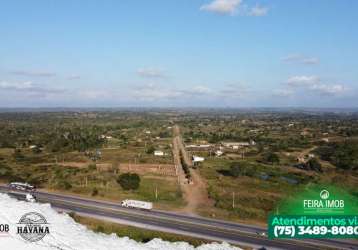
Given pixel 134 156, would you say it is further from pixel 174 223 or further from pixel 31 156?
pixel 174 223

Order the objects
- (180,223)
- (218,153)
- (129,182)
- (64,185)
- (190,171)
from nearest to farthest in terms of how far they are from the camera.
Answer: (180,223), (64,185), (129,182), (190,171), (218,153)

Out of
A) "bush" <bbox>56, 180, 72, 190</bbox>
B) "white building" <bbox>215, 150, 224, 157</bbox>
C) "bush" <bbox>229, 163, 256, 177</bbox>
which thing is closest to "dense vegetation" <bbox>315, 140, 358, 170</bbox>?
"bush" <bbox>229, 163, 256, 177</bbox>

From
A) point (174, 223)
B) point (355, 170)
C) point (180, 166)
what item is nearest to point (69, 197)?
point (174, 223)

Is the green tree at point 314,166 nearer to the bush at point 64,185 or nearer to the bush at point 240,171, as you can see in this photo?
the bush at point 240,171

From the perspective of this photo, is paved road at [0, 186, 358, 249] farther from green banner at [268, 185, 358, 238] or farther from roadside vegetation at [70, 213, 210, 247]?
green banner at [268, 185, 358, 238]

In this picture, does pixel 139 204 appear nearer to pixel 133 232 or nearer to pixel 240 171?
pixel 133 232

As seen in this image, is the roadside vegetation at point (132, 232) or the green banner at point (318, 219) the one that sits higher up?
the green banner at point (318, 219)

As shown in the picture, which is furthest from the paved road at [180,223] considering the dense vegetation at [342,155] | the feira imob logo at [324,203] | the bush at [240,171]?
the dense vegetation at [342,155]

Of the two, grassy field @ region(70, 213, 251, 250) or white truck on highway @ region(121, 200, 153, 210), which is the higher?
white truck on highway @ region(121, 200, 153, 210)

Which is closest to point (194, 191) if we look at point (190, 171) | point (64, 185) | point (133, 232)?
point (190, 171)
